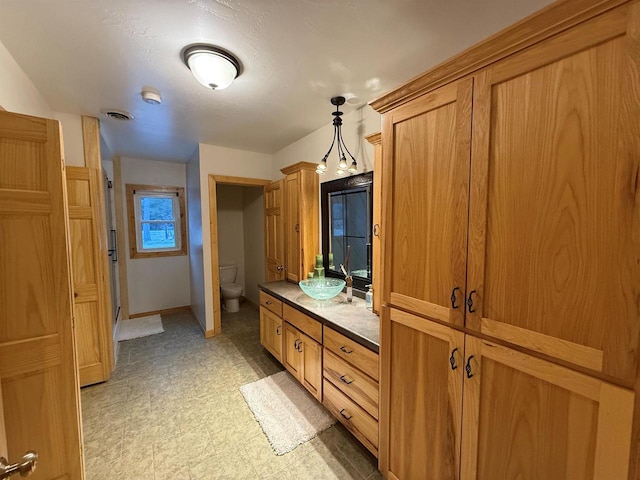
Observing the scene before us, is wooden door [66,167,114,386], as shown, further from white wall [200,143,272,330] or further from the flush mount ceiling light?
the flush mount ceiling light

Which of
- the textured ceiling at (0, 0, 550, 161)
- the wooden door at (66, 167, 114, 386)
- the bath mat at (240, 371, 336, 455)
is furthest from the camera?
the wooden door at (66, 167, 114, 386)

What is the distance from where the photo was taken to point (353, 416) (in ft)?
5.47

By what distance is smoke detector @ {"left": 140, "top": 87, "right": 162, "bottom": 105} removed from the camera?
1.91 metres

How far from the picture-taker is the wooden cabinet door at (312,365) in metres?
1.96

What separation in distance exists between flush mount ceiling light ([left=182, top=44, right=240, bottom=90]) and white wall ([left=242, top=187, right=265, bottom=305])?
2.55 metres

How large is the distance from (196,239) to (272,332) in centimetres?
189

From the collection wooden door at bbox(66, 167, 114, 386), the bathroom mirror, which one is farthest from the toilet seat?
the bathroom mirror

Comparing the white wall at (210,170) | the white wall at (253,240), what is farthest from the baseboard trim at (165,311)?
the white wall at (210,170)

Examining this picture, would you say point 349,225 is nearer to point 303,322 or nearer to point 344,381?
point 303,322

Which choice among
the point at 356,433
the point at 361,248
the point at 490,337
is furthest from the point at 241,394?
the point at 490,337

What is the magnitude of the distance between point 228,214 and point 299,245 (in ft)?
8.66

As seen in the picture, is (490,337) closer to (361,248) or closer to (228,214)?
(361,248)

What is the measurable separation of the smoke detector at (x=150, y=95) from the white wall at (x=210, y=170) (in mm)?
1226

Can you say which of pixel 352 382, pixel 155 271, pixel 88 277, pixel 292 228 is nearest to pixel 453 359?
pixel 352 382
